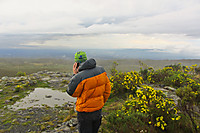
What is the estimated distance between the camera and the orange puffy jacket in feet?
8.92

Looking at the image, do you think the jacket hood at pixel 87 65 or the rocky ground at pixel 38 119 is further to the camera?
the rocky ground at pixel 38 119

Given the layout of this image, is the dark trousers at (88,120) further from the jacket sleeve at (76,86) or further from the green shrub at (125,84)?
the green shrub at (125,84)

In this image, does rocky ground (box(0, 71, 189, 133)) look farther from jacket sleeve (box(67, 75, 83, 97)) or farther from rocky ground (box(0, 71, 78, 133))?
jacket sleeve (box(67, 75, 83, 97))

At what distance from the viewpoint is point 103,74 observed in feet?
10.00

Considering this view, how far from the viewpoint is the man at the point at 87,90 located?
2.73m

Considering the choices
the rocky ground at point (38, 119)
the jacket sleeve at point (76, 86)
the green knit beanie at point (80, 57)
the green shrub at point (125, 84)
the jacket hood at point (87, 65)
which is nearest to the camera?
the jacket sleeve at point (76, 86)

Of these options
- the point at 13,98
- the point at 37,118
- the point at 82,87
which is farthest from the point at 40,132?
the point at 13,98

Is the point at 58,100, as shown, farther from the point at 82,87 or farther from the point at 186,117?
the point at 186,117

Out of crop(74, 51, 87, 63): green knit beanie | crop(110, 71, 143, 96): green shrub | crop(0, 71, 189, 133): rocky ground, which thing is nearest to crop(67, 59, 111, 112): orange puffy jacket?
crop(74, 51, 87, 63): green knit beanie

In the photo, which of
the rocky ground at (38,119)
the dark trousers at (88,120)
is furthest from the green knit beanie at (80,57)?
the rocky ground at (38,119)

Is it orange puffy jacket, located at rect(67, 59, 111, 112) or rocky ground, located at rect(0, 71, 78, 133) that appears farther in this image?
rocky ground, located at rect(0, 71, 78, 133)

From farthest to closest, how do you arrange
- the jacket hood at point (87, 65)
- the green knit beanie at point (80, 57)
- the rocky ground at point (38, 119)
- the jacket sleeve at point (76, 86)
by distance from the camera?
the rocky ground at point (38, 119), the green knit beanie at point (80, 57), the jacket hood at point (87, 65), the jacket sleeve at point (76, 86)

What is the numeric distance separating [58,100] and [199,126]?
8118 mm

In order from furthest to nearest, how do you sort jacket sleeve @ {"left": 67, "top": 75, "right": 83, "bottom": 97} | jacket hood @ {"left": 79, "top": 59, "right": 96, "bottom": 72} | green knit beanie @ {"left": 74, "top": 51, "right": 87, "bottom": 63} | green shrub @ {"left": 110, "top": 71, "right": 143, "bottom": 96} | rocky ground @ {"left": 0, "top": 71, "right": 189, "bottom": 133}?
1. green shrub @ {"left": 110, "top": 71, "right": 143, "bottom": 96}
2. rocky ground @ {"left": 0, "top": 71, "right": 189, "bottom": 133}
3. green knit beanie @ {"left": 74, "top": 51, "right": 87, "bottom": 63}
4. jacket hood @ {"left": 79, "top": 59, "right": 96, "bottom": 72}
5. jacket sleeve @ {"left": 67, "top": 75, "right": 83, "bottom": 97}
